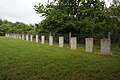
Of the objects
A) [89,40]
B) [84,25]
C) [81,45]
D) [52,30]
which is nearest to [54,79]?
[89,40]

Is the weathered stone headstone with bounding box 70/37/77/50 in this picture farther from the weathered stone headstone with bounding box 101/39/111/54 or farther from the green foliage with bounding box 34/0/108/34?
the green foliage with bounding box 34/0/108/34

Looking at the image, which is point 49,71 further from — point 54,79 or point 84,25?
point 84,25

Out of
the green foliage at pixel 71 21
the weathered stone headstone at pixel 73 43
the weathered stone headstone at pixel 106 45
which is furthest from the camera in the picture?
the green foliage at pixel 71 21

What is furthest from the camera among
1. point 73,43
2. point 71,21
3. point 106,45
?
point 71,21

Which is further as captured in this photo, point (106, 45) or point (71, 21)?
point (71, 21)

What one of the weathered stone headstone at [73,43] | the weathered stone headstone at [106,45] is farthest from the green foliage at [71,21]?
the weathered stone headstone at [106,45]

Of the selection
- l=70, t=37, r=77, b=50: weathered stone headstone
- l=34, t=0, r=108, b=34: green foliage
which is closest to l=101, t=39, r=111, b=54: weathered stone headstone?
l=70, t=37, r=77, b=50: weathered stone headstone

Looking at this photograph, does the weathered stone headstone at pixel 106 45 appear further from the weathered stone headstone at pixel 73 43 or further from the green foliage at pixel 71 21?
the green foliage at pixel 71 21

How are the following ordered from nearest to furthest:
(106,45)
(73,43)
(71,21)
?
(106,45), (73,43), (71,21)

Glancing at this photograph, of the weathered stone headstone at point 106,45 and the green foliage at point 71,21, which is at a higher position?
the green foliage at point 71,21

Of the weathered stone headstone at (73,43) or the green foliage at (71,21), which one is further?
the green foliage at (71,21)

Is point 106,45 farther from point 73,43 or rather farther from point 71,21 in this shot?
point 71,21

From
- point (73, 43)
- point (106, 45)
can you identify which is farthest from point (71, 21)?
point (106, 45)

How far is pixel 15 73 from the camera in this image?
9953 millimetres
